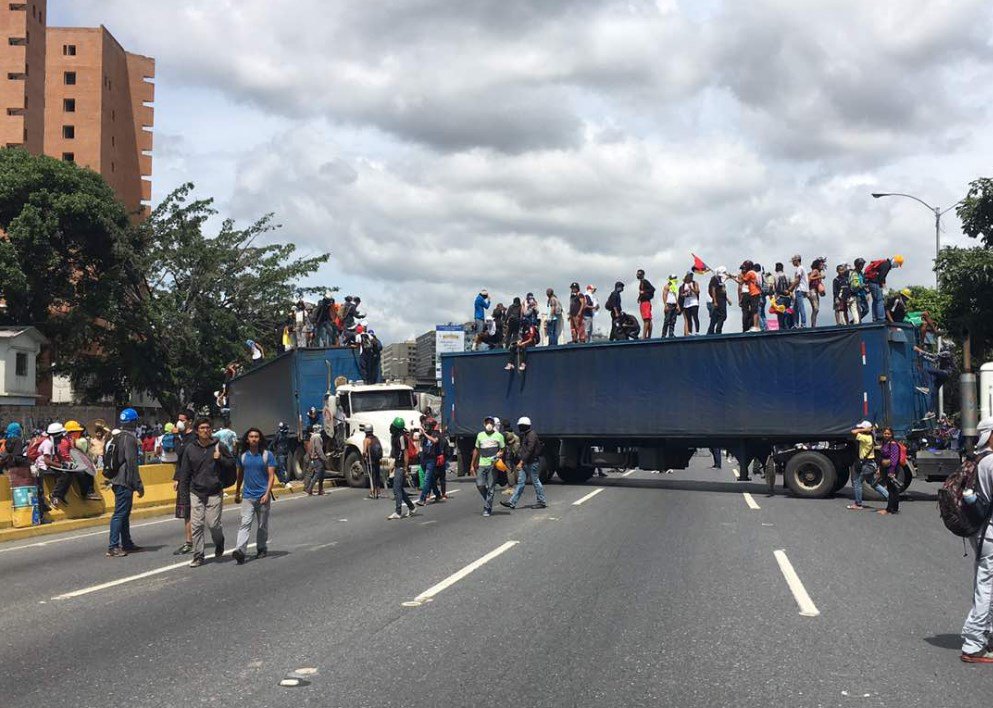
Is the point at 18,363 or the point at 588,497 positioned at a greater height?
the point at 18,363

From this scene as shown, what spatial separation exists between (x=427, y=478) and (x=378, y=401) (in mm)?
7401

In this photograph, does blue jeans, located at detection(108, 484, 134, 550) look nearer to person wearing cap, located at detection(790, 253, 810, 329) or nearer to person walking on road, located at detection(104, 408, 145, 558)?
person walking on road, located at detection(104, 408, 145, 558)

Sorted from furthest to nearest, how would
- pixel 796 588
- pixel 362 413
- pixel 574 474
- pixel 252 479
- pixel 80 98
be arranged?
pixel 80 98
pixel 574 474
pixel 362 413
pixel 252 479
pixel 796 588

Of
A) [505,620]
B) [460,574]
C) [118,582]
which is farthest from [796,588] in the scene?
[118,582]

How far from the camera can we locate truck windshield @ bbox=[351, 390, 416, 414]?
89.2ft

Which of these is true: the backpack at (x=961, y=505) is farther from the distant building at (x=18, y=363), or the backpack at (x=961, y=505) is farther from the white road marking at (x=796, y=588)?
the distant building at (x=18, y=363)

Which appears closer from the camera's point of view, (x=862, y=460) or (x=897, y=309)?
(x=862, y=460)

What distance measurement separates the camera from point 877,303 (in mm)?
21188

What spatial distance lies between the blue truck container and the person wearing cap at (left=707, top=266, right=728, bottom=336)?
56 centimetres

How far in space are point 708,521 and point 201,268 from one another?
4113 centimetres

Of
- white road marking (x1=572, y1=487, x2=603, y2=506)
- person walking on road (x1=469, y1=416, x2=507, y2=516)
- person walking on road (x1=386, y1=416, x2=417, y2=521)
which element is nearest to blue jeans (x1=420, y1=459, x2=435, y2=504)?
person walking on road (x1=386, y1=416, x2=417, y2=521)

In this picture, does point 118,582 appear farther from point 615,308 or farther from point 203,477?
point 615,308

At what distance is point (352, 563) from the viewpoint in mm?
12000

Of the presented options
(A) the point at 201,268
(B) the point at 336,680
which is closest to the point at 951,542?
(B) the point at 336,680
